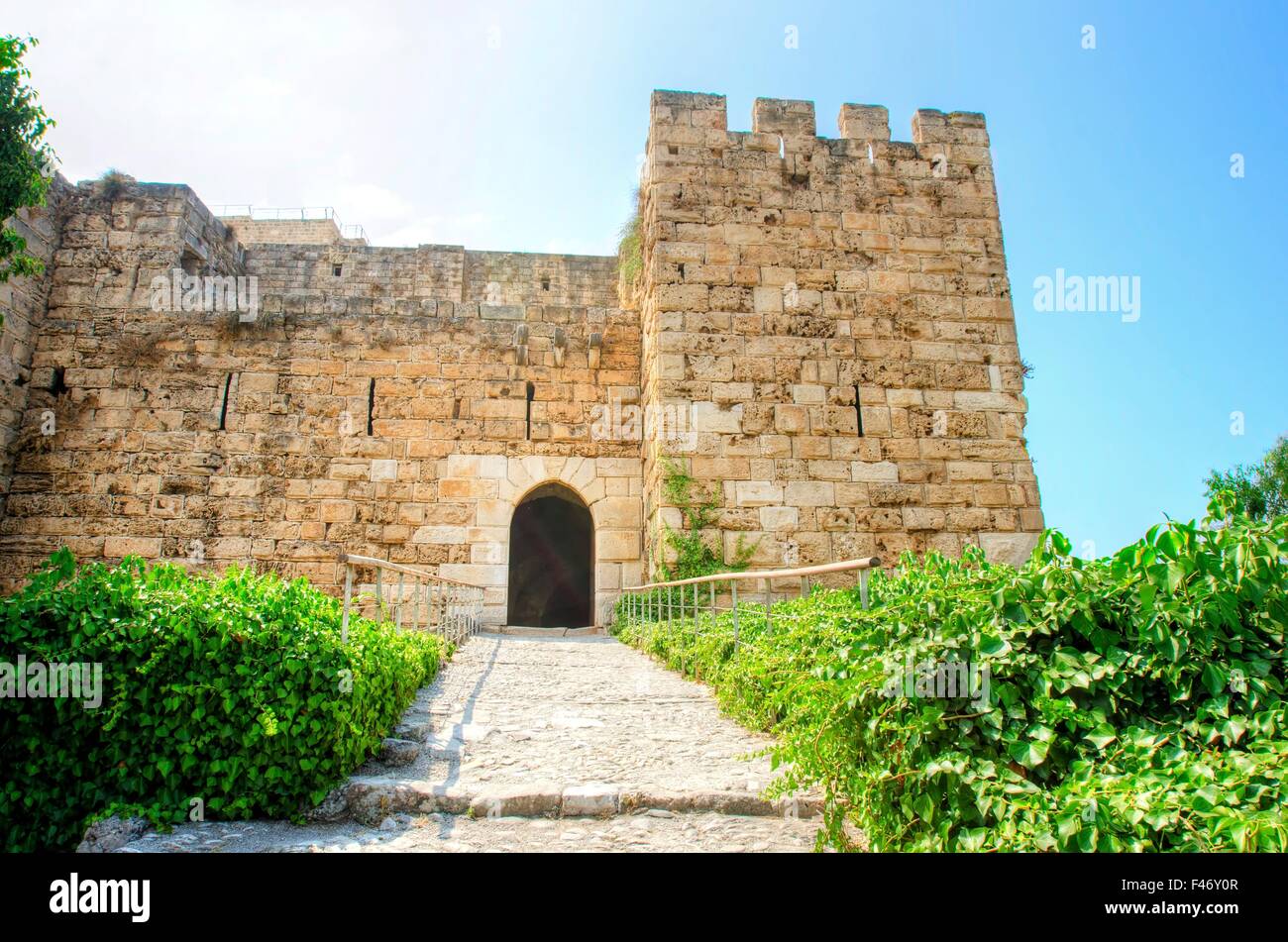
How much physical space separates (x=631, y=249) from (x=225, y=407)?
19.4 feet

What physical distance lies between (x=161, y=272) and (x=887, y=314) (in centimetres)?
946

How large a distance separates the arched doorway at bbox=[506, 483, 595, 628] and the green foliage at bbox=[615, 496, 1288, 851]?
11.5 meters

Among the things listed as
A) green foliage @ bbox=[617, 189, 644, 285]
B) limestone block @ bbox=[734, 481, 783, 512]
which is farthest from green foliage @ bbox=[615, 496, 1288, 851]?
green foliage @ bbox=[617, 189, 644, 285]

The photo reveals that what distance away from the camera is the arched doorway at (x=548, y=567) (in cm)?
1445

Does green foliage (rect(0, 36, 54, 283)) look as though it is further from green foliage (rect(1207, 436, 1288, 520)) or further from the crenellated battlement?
green foliage (rect(1207, 436, 1288, 520))

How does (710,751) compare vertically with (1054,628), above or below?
below

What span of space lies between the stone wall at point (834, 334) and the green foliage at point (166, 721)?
517cm

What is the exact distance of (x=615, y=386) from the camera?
1005 cm

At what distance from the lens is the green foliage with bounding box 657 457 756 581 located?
8.01 meters

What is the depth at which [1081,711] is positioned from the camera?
2.33 metres

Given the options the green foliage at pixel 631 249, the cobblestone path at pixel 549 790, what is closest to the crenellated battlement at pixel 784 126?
the green foliage at pixel 631 249
